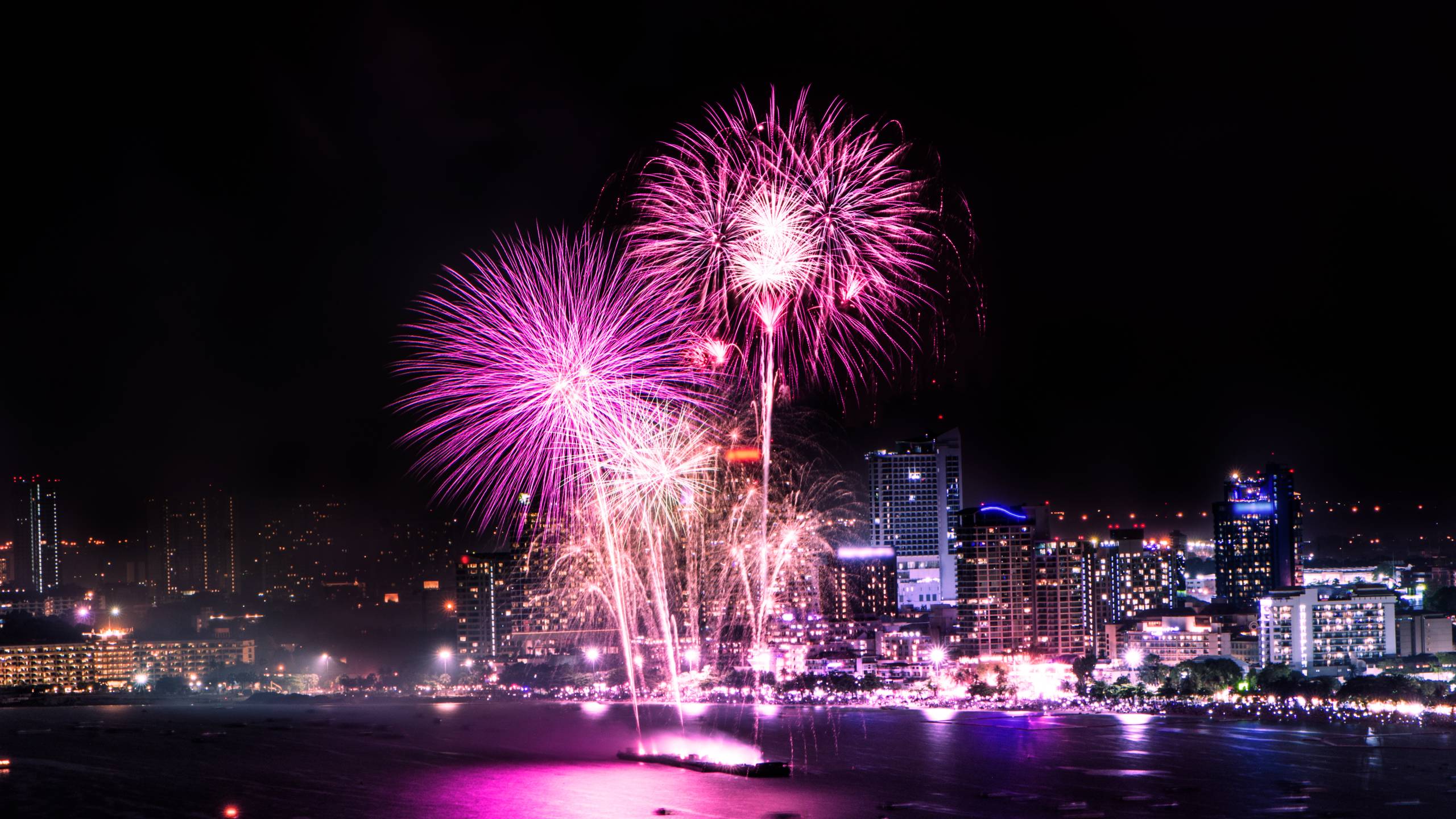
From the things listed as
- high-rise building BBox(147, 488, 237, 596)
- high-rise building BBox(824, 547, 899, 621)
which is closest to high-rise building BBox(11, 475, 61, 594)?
high-rise building BBox(147, 488, 237, 596)

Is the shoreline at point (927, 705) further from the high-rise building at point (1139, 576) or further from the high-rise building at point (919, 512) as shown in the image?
the high-rise building at point (919, 512)

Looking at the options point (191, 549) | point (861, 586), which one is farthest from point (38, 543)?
point (861, 586)

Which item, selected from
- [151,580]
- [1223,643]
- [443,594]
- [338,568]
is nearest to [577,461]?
[1223,643]

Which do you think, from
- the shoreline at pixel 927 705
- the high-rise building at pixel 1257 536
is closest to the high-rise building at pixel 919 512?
the high-rise building at pixel 1257 536

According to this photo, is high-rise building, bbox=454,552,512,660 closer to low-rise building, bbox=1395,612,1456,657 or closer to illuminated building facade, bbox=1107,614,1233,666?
illuminated building facade, bbox=1107,614,1233,666

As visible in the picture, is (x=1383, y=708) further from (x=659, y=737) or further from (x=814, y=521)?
(x=659, y=737)
